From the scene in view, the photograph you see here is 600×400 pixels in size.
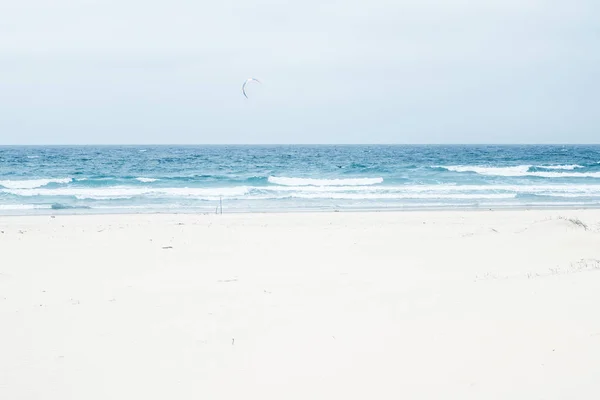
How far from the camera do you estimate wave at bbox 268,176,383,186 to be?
2788cm

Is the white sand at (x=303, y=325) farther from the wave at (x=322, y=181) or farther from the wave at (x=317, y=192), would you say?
the wave at (x=322, y=181)

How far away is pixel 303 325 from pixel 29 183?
26383 millimetres

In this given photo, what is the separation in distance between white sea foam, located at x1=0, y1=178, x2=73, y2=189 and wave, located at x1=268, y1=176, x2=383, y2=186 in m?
11.2

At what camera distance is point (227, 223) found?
13766 millimetres

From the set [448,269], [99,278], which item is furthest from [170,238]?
[448,269]

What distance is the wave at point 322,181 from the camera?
1097 inches

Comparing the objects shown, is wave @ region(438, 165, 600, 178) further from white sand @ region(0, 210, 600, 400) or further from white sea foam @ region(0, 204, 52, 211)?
white sand @ region(0, 210, 600, 400)

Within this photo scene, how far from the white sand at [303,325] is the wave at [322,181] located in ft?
61.2

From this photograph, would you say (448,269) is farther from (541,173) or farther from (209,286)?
(541,173)

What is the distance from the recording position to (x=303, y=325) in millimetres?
4734

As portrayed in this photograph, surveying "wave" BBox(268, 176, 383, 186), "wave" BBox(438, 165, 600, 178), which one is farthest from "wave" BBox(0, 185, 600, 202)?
"wave" BBox(438, 165, 600, 178)

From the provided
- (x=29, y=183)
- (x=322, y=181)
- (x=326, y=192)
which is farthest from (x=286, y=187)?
(x=29, y=183)

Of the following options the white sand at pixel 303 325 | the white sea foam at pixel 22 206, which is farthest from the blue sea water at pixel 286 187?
the white sand at pixel 303 325

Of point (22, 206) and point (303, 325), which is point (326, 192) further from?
point (303, 325)
